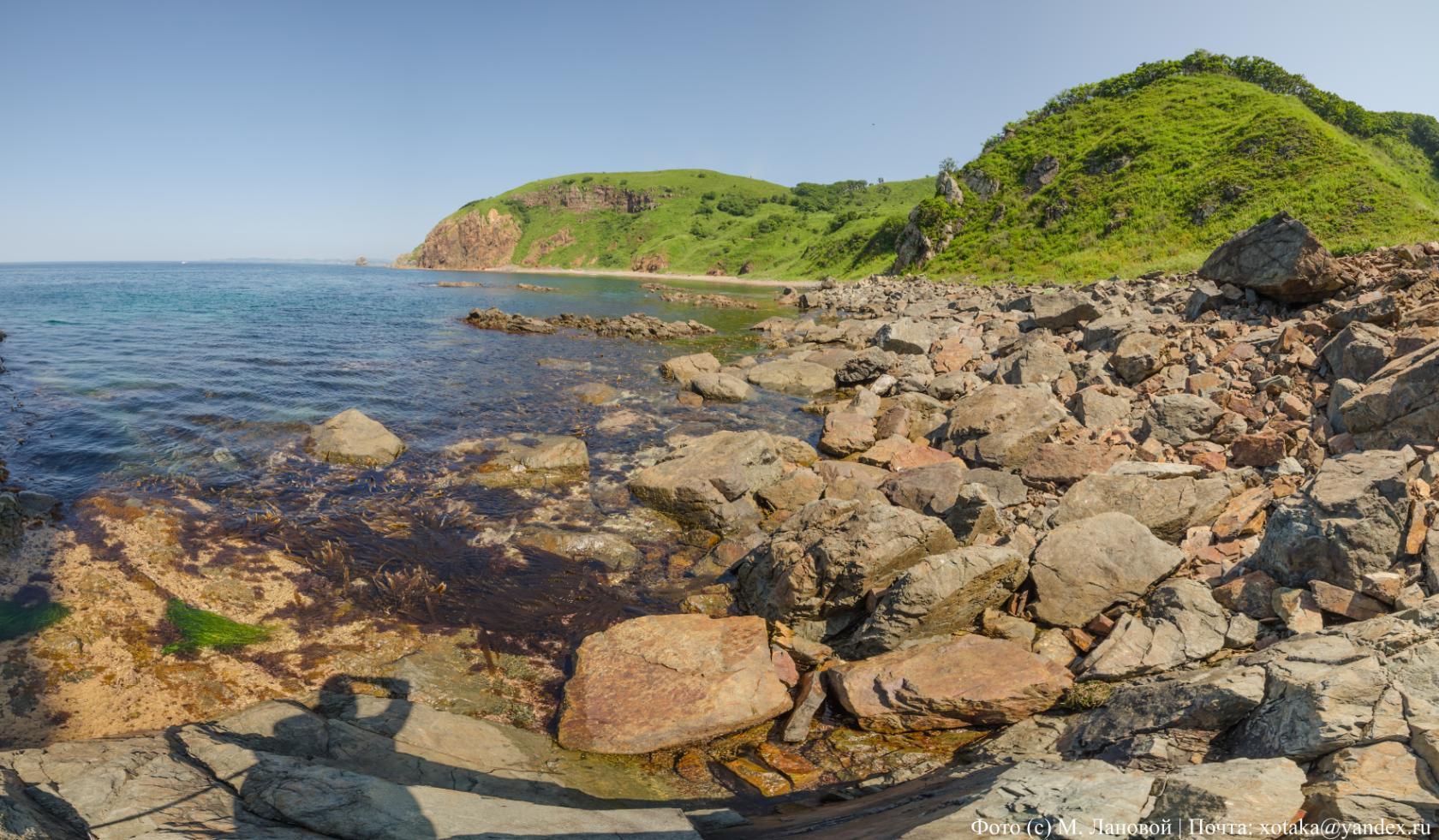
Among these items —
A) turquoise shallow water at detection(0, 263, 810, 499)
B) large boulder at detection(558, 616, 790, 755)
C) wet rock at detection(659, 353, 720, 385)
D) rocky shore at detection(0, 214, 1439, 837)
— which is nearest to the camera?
rocky shore at detection(0, 214, 1439, 837)

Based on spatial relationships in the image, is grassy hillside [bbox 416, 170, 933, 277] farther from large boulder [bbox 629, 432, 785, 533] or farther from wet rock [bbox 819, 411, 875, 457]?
large boulder [bbox 629, 432, 785, 533]

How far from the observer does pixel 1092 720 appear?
18.5 feet

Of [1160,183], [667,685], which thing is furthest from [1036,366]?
[1160,183]

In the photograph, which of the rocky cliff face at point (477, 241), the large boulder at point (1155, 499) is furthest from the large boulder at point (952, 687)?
the rocky cliff face at point (477, 241)

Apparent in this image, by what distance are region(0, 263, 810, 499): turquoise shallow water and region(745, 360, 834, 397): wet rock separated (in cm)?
154

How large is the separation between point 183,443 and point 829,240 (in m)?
102

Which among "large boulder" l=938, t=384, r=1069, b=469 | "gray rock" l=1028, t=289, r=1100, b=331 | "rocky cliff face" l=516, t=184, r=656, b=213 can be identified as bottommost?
"large boulder" l=938, t=384, r=1069, b=469

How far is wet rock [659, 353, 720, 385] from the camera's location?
79.4 feet

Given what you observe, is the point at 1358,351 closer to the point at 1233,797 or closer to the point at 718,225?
the point at 1233,797

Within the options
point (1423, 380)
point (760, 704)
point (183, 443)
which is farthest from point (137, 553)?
point (1423, 380)

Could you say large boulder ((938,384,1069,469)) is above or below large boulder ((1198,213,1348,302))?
below

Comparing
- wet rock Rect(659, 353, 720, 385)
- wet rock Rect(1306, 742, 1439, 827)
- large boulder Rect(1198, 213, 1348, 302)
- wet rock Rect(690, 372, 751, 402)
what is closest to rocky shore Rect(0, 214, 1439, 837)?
wet rock Rect(1306, 742, 1439, 827)

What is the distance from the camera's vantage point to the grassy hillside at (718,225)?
101750 mm

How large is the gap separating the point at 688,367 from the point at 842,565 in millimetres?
16916
